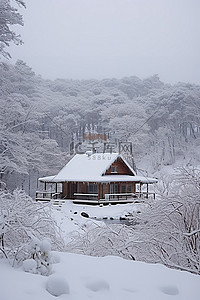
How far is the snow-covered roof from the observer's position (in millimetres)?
23297

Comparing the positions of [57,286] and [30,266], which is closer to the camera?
[57,286]

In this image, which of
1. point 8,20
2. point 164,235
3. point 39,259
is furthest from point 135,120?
point 39,259

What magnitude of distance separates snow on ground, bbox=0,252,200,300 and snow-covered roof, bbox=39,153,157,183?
19.0 meters

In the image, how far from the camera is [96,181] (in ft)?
73.4

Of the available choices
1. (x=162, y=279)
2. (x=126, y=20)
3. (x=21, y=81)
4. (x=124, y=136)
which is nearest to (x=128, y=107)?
(x=124, y=136)

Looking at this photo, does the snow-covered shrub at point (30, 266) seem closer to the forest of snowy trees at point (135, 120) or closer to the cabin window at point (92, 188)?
the cabin window at point (92, 188)

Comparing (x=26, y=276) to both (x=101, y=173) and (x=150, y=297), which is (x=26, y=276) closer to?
(x=150, y=297)

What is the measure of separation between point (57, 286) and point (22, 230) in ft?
7.20

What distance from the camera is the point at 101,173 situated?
77.0 feet

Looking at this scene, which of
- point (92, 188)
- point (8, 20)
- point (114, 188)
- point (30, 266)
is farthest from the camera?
point (114, 188)

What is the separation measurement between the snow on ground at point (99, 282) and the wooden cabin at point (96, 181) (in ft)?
62.1

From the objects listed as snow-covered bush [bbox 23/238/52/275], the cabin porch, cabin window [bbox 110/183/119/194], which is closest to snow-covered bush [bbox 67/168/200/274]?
snow-covered bush [bbox 23/238/52/275]

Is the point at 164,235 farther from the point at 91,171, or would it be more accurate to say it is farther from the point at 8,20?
the point at 91,171

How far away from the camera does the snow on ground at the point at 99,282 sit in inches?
106
